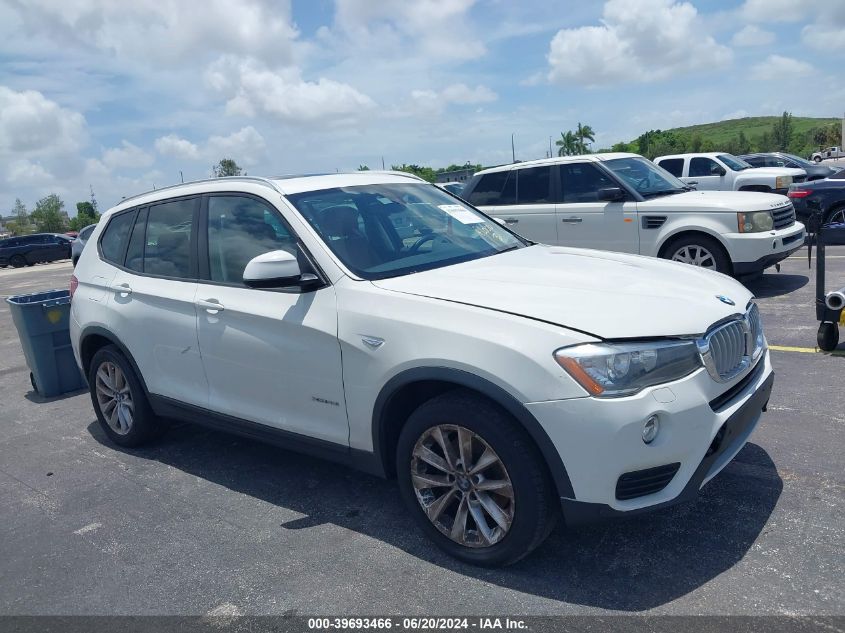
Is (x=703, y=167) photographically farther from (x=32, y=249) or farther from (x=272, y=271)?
(x=32, y=249)

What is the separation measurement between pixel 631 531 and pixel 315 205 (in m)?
2.36

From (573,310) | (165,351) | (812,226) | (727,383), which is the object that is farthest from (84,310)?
(812,226)

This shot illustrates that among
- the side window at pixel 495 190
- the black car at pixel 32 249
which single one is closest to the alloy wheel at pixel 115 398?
the side window at pixel 495 190

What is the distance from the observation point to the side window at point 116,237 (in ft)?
17.4

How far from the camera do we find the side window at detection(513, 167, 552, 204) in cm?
1004

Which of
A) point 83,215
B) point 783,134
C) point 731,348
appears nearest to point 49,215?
point 83,215

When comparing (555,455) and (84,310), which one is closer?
(555,455)

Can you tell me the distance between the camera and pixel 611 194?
9.27m

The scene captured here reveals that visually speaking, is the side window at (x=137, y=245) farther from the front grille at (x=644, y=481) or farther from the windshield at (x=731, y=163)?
the windshield at (x=731, y=163)

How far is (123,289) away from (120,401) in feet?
2.76

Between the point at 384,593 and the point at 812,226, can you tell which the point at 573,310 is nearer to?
the point at 384,593

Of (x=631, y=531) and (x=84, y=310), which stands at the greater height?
(x=84, y=310)

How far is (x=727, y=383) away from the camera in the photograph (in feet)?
10.4

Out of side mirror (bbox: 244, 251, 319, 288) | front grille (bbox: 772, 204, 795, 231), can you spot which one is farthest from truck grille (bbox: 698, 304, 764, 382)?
front grille (bbox: 772, 204, 795, 231)
